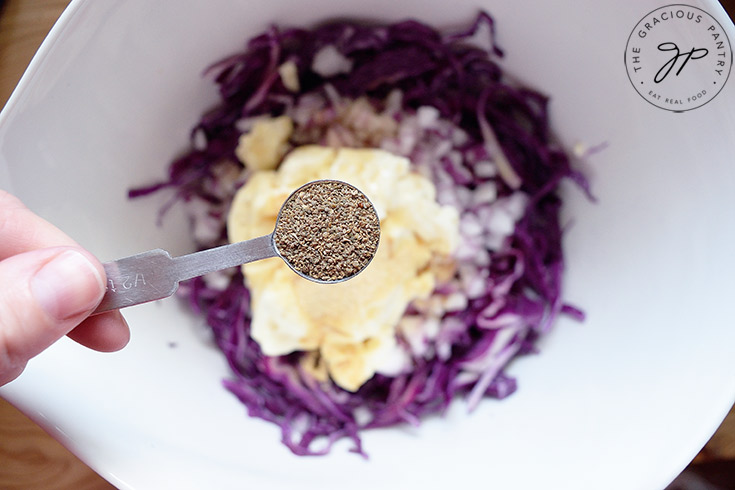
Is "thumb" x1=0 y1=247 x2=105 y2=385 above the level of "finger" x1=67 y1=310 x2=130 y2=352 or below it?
above

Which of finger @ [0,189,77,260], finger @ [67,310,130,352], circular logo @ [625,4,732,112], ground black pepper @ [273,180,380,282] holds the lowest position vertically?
finger @ [67,310,130,352]

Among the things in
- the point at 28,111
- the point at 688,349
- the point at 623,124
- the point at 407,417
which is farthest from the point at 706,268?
the point at 28,111

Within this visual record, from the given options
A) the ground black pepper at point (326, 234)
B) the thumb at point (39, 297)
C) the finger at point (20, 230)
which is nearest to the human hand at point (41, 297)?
the thumb at point (39, 297)

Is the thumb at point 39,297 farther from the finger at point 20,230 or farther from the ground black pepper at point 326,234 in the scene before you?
the ground black pepper at point 326,234

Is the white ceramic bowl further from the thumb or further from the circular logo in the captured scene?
the thumb

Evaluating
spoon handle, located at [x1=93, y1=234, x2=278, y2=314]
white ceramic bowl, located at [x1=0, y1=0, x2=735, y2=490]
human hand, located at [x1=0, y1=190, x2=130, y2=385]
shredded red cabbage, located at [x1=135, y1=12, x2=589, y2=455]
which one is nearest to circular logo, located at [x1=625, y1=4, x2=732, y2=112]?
white ceramic bowl, located at [x1=0, y1=0, x2=735, y2=490]

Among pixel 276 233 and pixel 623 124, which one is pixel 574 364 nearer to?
pixel 623 124

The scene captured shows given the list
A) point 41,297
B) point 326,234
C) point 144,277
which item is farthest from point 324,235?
point 41,297
